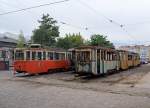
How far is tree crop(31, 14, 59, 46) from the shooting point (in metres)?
67.2

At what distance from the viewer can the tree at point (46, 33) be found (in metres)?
67.2

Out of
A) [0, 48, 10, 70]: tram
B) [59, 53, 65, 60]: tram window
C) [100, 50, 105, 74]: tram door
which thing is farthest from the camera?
[0, 48, 10, 70]: tram

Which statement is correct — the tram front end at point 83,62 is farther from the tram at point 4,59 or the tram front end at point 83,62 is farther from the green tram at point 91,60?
Result: the tram at point 4,59

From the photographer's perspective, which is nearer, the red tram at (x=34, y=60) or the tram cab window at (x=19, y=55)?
the red tram at (x=34, y=60)

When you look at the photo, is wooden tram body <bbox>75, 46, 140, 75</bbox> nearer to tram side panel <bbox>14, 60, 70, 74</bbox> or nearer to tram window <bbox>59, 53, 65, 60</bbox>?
tram side panel <bbox>14, 60, 70, 74</bbox>

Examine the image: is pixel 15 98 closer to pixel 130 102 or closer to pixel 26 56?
pixel 130 102

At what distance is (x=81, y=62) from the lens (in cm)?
2514

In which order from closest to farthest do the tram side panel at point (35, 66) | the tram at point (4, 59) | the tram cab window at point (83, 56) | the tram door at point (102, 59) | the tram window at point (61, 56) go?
the tram cab window at point (83, 56)
the tram door at point (102, 59)
the tram side panel at point (35, 66)
the tram window at point (61, 56)
the tram at point (4, 59)

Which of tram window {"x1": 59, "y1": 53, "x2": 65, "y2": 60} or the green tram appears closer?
the green tram

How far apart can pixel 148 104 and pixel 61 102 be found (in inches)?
132

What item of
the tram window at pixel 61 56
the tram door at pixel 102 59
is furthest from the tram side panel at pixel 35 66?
the tram door at pixel 102 59

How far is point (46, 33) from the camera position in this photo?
67.7 m

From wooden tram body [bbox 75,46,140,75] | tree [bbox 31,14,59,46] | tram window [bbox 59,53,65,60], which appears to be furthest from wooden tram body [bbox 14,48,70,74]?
tree [bbox 31,14,59,46]

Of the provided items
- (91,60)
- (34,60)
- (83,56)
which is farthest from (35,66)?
(91,60)
